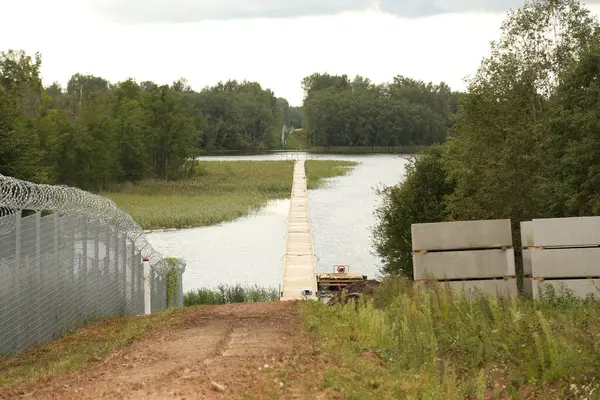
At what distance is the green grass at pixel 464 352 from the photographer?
9.17 meters

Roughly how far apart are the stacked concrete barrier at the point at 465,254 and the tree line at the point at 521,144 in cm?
1502

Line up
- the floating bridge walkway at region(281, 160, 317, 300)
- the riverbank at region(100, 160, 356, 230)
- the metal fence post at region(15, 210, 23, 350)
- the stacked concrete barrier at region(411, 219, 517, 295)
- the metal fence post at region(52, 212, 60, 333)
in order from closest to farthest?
the metal fence post at region(15, 210, 23, 350) < the metal fence post at region(52, 212, 60, 333) < the stacked concrete barrier at region(411, 219, 517, 295) < the floating bridge walkway at region(281, 160, 317, 300) < the riverbank at region(100, 160, 356, 230)

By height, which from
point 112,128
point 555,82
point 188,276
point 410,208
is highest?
point 112,128

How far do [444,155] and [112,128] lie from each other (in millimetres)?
76788

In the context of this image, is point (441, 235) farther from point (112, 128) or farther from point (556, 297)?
point (112, 128)

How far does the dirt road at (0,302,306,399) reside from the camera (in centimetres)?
874

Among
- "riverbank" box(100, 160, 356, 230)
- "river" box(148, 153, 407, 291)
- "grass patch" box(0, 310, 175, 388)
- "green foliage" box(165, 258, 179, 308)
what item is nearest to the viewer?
"grass patch" box(0, 310, 175, 388)

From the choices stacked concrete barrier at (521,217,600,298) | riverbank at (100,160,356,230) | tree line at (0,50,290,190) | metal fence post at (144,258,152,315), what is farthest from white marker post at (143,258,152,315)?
tree line at (0,50,290,190)

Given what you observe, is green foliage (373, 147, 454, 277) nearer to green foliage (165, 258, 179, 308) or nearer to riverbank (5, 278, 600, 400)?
green foliage (165, 258, 179, 308)

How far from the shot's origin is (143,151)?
12538 centimetres

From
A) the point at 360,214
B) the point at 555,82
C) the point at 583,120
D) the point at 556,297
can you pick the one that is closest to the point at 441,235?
the point at 556,297

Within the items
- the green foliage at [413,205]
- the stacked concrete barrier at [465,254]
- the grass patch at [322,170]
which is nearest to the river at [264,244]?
the green foliage at [413,205]

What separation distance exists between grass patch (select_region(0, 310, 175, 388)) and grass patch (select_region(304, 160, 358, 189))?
91.1 m

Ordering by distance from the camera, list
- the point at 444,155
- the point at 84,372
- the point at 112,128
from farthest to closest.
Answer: the point at 112,128
the point at 444,155
the point at 84,372
